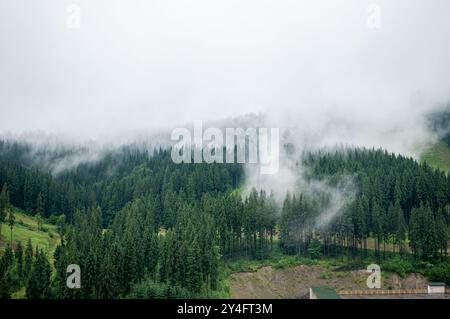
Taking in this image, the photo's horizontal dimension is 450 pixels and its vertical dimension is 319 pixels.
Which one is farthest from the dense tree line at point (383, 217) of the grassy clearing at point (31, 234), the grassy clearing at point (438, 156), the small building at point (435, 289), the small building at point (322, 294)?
the grassy clearing at point (438, 156)

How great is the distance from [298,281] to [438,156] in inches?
5159

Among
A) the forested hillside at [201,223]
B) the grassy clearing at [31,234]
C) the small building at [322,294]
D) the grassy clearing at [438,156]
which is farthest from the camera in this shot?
the grassy clearing at [438,156]

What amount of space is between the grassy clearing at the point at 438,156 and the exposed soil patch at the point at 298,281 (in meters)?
105

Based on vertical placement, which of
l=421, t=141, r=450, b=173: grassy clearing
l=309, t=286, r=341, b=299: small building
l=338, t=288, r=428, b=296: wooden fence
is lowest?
l=338, t=288, r=428, b=296: wooden fence

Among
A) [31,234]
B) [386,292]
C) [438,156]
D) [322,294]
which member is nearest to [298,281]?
[386,292]

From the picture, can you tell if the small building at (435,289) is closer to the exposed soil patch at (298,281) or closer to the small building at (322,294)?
the exposed soil patch at (298,281)

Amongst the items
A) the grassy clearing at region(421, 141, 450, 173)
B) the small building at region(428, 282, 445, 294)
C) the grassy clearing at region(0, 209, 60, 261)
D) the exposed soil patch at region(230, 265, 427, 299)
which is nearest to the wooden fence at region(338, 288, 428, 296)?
the exposed soil patch at region(230, 265, 427, 299)

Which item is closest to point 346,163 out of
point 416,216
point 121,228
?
point 416,216

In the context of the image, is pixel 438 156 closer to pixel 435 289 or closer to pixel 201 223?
pixel 435 289

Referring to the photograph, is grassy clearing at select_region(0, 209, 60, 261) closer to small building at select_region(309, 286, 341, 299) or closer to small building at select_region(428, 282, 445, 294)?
small building at select_region(309, 286, 341, 299)

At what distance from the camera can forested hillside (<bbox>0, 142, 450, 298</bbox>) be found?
60.4m

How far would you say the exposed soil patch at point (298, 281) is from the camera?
7556 centimetres

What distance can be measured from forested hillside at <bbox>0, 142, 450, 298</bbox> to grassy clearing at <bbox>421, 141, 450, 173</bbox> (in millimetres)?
52874
